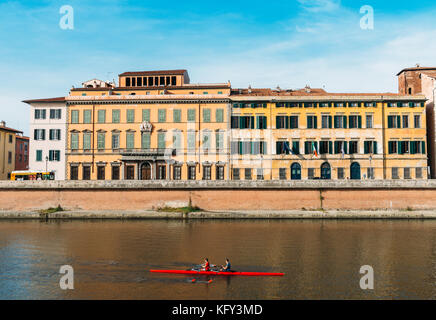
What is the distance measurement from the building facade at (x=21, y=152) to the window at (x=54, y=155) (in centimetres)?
2597

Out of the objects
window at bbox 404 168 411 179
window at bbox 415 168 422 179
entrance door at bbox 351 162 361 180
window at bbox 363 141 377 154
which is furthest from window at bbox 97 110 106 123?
window at bbox 415 168 422 179

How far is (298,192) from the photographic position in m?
49.2

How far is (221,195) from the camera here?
49625 millimetres

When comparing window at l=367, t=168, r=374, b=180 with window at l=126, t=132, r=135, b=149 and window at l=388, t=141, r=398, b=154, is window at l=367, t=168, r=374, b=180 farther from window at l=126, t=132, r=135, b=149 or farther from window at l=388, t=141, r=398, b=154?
window at l=126, t=132, r=135, b=149

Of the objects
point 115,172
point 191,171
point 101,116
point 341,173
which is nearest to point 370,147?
point 341,173

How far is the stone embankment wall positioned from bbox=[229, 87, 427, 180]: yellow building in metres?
7.80

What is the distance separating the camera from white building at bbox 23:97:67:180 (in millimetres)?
59250

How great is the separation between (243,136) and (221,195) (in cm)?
1186

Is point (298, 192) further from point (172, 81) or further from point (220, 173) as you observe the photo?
point (172, 81)

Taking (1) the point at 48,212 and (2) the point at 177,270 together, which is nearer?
(2) the point at 177,270

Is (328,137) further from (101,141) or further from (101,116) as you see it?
(101,116)

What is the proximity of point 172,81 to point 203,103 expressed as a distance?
28.1 ft

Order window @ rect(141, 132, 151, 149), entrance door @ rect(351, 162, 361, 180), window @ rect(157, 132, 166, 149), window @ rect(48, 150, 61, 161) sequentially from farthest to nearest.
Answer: window @ rect(48, 150, 61, 161)
window @ rect(141, 132, 151, 149)
window @ rect(157, 132, 166, 149)
entrance door @ rect(351, 162, 361, 180)
